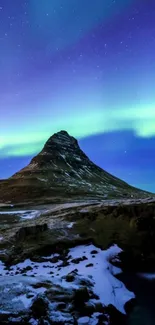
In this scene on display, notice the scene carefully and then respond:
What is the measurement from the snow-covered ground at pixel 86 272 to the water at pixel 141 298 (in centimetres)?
98

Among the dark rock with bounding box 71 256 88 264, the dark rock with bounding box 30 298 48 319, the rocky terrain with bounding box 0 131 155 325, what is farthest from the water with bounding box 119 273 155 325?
the dark rock with bounding box 30 298 48 319

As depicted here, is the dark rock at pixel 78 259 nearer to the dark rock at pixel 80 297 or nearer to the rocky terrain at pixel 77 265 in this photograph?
the rocky terrain at pixel 77 265

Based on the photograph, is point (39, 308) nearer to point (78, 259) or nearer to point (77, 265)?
point (77, 265)

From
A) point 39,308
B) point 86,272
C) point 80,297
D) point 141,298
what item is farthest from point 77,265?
point 39,308

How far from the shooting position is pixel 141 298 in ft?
99.4

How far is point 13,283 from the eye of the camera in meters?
28.7

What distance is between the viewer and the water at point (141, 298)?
85.1 feet

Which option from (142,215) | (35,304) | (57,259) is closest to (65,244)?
(57,259)

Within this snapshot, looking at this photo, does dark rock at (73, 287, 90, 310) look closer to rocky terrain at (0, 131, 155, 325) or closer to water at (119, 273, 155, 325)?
rocky terrain at (0, 131, 155, 325)

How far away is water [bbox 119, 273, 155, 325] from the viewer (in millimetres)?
25938

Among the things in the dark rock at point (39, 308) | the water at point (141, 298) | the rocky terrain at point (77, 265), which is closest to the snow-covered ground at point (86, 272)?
the rocky terrain at point (77, 265)

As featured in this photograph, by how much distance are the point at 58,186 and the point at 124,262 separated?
15353 cm

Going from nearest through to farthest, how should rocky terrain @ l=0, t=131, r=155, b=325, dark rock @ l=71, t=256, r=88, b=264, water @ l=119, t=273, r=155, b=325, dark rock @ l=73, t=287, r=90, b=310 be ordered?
rocky terrain @ l=0, t=131, r=155, b=325
water @ l=119, t=273, r=155, b=325
dark rock @ l=73, t=287, r=90, b=310
dark rock @ l=71, t=256, r=88, b=264

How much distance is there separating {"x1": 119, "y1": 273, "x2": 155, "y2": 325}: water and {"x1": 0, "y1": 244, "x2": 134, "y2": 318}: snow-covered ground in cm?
98
